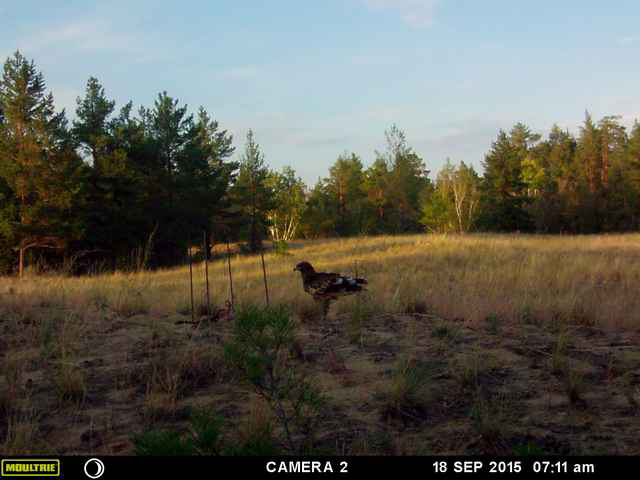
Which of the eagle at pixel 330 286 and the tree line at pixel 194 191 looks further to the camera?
the tree line at pixel 194 191

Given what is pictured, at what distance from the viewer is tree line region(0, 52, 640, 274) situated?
77.9ft

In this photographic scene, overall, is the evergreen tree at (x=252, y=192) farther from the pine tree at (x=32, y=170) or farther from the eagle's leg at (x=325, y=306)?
the eagle's leg at (x=325, y=306)

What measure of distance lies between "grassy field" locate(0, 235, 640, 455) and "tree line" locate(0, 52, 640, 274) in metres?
2.64

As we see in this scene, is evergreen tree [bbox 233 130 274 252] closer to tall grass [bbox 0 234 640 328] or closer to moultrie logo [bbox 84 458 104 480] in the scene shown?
tall grass [bbox 0 234 640 328]

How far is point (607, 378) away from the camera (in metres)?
3.89

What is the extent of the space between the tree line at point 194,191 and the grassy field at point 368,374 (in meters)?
2.64

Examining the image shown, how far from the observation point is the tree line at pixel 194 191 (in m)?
23.7

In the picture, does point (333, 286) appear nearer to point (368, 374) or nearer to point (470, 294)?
point (368, 374)

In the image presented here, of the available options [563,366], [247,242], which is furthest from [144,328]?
[247,242]

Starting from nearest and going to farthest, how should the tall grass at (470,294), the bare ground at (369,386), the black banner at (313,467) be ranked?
1. the black banner at (313,467)
2. the bare ground at (369,386)
3. the tall grass at (470,294)

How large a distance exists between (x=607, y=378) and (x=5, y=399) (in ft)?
14.5

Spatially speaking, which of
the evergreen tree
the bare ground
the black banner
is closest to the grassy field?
the bare ground

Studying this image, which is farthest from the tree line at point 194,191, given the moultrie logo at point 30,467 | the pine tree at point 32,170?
the moultrie logo at point 30,467

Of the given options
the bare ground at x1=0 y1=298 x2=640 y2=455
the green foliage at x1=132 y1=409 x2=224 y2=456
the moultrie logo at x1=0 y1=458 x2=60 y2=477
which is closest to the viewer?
the green foliage at x1=132 y1=409 x2=224 y2=456
